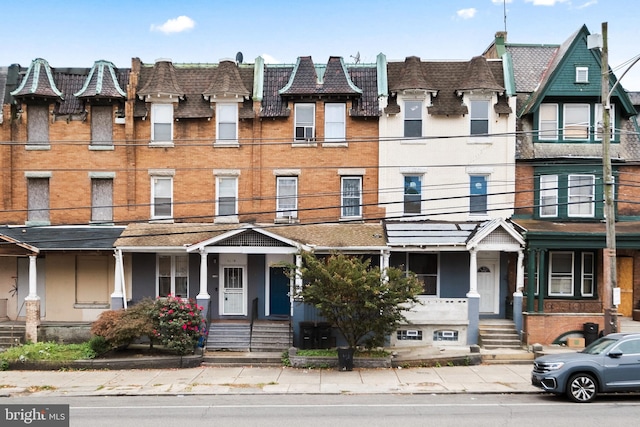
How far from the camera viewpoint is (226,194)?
998 inches

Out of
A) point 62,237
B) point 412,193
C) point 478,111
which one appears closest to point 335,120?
point 412,193

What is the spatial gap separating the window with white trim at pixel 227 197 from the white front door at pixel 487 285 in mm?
9978

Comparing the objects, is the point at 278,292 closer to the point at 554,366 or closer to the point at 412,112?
the point at 412,112

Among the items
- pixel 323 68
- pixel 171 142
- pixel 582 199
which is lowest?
pixel 582 199

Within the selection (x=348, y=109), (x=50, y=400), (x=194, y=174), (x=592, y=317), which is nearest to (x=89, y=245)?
(x=194, y=174)

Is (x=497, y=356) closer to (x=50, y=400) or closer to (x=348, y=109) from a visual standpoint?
(x=348, y=109)

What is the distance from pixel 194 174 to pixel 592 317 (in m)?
15.9

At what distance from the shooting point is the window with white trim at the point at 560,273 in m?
24.7

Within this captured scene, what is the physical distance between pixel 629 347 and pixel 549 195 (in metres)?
10.1

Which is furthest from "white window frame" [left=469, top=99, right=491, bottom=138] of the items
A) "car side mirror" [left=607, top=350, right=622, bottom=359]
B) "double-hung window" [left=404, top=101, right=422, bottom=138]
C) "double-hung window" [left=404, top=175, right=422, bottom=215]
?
"car side mirror" [left=607, top=350, right=622, bottom=359]

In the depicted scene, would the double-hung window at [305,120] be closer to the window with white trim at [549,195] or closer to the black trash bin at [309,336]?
the black trash bin at [309,336]

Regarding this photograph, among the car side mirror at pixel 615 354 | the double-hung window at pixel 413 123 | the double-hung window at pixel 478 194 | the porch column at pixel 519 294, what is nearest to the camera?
the car side mirror at pixel 615 354

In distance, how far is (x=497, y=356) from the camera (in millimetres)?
21109

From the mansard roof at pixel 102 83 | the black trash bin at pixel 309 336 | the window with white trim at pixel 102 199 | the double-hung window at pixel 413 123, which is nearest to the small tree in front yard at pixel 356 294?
the black trash bin at pixel 309 336
